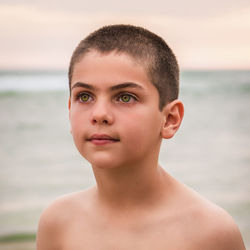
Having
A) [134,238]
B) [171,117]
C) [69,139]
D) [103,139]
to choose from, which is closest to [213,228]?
[134,238]

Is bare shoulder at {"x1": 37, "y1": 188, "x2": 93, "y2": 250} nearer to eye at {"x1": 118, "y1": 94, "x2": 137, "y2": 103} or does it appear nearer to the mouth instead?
the mouth

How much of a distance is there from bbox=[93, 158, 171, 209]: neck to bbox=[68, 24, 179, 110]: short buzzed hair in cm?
27

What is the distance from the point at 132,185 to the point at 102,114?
0.37m

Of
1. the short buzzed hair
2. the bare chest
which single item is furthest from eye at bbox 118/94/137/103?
the bare chest

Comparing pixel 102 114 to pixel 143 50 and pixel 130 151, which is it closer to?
pixel 130 151

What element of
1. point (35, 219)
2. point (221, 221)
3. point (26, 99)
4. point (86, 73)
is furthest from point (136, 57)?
point (26, 99)

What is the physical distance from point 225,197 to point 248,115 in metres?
2.53

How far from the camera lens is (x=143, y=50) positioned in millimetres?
1752

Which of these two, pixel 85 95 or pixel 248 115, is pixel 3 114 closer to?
pixel 248 115

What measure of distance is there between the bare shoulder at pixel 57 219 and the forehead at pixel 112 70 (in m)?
0.61

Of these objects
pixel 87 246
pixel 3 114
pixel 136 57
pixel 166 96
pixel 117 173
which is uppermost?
pixel 3 114

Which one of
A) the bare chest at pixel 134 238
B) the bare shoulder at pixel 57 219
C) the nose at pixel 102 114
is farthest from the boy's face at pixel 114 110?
the bare shoulder at pixel 57 219

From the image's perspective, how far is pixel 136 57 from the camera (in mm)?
1712

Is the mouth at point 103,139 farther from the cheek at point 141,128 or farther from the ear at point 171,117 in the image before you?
the ear at point 171,117
